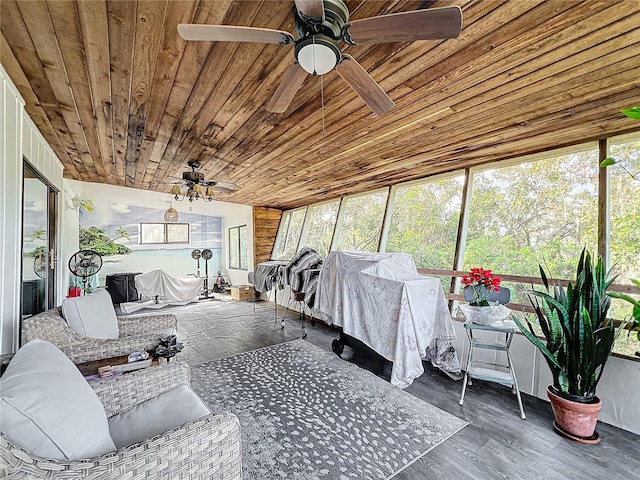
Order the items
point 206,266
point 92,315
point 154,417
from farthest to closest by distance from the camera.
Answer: point 206,266 → point 92,315 → point 154,417

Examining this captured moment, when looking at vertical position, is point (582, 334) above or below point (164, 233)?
below

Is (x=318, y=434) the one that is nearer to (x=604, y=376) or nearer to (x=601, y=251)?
(x=604, y=376)

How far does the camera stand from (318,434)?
85.7 inches

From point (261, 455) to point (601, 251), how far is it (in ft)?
11.7

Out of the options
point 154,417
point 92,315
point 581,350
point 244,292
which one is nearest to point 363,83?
point 154,417

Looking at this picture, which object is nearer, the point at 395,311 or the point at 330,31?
the point at 330,31

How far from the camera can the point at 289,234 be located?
25.1 ft

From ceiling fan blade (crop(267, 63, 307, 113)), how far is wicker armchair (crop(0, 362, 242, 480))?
178 centimetres

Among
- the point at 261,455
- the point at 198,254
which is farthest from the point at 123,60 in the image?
the point at 198,254

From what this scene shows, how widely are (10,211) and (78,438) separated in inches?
84.4

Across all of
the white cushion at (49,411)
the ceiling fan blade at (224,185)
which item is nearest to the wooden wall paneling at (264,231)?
the ceiling fan blade at (224,185)

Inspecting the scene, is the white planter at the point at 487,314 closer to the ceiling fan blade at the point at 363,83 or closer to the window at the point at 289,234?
the ceiling fan blade at the point at 363,83

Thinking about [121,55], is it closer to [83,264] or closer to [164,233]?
[83,264]

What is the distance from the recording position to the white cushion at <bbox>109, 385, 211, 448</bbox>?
4.46ft
